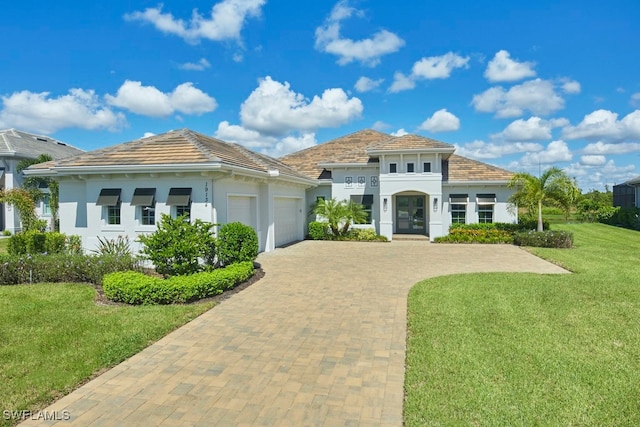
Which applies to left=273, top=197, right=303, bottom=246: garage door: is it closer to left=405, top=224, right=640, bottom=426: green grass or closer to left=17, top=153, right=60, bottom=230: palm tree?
left=405, top=224, right=640, bottom=426: green grass

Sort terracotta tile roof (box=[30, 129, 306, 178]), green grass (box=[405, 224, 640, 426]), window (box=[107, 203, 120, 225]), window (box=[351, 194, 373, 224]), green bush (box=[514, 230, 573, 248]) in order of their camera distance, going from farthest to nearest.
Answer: window (box=[351, 194, 373, 224]) → green bush (box=[514, 230, 573, 248]) → window (box=[107, 203, 120, 225]) → terracotta tile roof (box=[30, 129, 306, 178]) → green grass (box=[405, 224, 640, 426])

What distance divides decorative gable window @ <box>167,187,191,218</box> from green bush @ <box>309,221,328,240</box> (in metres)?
10.8

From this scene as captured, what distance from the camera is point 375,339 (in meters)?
6.91

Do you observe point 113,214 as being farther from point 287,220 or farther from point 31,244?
point 287,220

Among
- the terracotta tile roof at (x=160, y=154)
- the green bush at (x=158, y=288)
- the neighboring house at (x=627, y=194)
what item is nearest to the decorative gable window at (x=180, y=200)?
the terracotta tile roof at (x=160, y=154)

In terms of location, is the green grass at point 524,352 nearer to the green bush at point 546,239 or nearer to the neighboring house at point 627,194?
the green bush at point 546,239

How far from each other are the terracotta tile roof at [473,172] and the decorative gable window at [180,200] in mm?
16600

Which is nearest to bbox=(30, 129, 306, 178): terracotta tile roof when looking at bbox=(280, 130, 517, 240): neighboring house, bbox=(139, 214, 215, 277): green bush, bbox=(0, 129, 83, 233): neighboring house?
bbox=(139, 214, 215, 277): green bush

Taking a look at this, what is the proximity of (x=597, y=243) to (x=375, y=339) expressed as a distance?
66.1 ft

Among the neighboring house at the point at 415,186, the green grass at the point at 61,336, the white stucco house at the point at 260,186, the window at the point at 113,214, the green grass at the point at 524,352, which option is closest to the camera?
the green grass at the point at 524,352

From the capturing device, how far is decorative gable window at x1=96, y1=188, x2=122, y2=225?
1479 cm

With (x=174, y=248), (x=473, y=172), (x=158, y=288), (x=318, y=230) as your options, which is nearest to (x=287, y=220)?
(x=318, y=230)

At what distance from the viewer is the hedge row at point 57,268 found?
440 inches

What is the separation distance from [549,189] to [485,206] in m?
4.07
